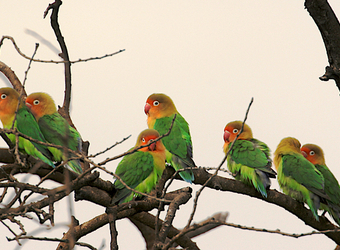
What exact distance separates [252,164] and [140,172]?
1.19m

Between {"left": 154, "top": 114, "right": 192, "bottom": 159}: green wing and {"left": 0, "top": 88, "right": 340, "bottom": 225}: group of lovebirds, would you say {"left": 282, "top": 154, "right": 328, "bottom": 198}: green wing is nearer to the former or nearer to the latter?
{"left": 0, "top": 88, "right": 340, "bottom": 225}: group of lovebirds

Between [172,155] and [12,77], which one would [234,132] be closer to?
[172,155]

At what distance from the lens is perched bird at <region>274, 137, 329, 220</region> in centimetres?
373

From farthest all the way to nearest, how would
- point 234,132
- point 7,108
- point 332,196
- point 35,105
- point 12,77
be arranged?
1. point 12,77
2. point 234,132
3. point 332,196
4. point 35,105
5. point 7,108

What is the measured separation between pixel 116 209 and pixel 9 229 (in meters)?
0.90

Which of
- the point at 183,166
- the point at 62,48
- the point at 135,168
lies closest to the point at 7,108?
the point at 62,48

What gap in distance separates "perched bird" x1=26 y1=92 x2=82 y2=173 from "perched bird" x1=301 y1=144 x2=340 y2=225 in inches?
105

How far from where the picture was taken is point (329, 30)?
3488mm

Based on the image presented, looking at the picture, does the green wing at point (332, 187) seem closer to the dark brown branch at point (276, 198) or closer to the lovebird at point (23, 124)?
the dark brown branch at point (276, 198)

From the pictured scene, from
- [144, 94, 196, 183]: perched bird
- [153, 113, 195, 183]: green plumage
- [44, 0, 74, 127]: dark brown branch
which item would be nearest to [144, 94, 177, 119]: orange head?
[144, 94, 196, 183]: perched bird

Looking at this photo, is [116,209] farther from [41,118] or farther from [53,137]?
[41,118]

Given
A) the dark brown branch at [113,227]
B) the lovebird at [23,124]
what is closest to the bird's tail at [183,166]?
the dark brown branch at [113,227]

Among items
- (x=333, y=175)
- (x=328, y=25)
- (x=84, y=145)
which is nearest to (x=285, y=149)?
(x=333, y=175)

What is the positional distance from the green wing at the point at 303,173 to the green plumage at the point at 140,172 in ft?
4.62
